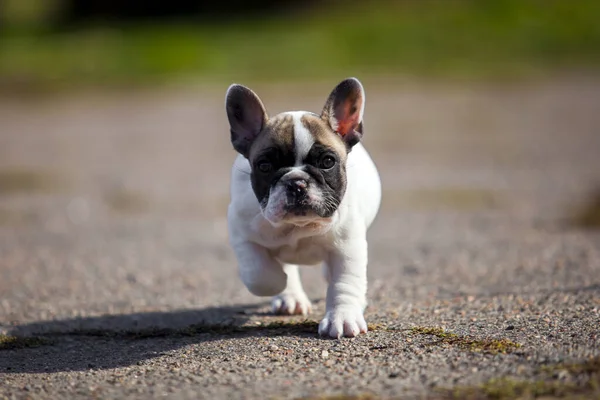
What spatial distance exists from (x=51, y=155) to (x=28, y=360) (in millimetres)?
14077

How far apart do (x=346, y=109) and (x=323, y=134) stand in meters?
0.34

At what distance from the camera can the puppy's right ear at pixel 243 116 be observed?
589 cm

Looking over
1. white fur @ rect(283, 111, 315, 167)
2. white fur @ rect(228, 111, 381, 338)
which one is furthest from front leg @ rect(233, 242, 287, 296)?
white fur @ rect(283, 111, 315, 167)

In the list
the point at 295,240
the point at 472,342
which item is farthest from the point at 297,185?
the point at 472,342

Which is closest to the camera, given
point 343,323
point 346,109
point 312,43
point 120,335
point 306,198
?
point 306,198

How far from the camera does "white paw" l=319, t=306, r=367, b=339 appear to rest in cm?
581

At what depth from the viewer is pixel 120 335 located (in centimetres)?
650

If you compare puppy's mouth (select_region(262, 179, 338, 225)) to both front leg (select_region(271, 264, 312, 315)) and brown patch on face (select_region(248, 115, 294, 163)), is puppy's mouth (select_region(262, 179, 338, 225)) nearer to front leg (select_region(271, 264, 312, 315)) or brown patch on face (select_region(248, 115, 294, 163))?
brown patch on face (select_region(248, 115, 294, 163))

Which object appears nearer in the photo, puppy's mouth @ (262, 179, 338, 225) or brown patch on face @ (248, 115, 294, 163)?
puppy's mouth @ (262, 179, 338, 225)

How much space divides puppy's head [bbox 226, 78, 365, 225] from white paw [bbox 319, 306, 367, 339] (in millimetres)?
698

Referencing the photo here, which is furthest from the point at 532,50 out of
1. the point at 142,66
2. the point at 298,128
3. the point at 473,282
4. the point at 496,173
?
the point at 298,128

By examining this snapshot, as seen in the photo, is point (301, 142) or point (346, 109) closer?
point (301, 142)

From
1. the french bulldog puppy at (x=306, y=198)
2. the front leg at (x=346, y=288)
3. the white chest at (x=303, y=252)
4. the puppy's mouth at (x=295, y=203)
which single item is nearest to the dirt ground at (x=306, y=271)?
the front leg at (x=346, y=288)

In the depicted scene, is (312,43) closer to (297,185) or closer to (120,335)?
(120,335)
